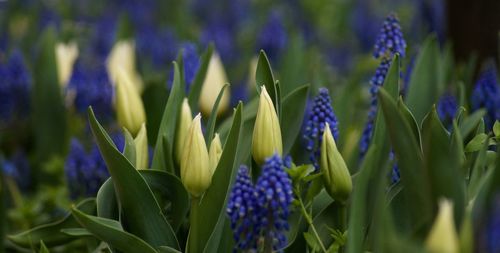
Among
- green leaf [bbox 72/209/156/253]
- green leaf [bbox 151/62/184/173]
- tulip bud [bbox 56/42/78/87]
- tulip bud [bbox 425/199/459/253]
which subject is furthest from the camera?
tulip bud [bbox 56/42/78/87]

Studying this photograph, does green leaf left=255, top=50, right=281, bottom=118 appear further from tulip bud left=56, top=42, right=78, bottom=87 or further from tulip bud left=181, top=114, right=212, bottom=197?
Result: tulip bud left=56, top=42, right=78, bottom=87

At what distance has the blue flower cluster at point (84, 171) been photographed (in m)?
1.93

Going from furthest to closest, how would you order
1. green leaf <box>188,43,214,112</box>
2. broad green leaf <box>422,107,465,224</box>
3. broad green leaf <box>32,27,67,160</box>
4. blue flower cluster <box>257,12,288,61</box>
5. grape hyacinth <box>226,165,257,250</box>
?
blue flower cluster <box>257,12,288,61</box>
broad green leaf <box>32,27,67,160</box>
green leaf <box>188,43,214,112</box>
grape hyacinth <box>226,165,257,250</box>
broad green leaf <box>422,107,465,224</box>

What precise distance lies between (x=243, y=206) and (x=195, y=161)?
0.16 meters

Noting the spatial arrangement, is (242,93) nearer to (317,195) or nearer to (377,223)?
(317,195)

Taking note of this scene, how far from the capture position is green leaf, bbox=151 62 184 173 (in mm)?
1527

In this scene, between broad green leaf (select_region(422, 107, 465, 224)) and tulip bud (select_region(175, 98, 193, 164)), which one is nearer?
broad green leaf (select_region(422, 107, 465, 224))

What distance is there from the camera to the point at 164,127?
1.53m

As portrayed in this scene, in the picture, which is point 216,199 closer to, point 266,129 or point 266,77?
point 266,129

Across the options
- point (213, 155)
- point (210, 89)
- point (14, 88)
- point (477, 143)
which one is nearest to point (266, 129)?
point (213, 155)

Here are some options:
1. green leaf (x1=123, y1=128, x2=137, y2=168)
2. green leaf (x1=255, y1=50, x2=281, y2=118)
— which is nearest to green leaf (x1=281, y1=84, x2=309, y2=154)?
green leaf (x1=255, y1=50, x2=281, y2=118)

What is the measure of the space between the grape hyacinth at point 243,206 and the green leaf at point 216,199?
116 millimetres

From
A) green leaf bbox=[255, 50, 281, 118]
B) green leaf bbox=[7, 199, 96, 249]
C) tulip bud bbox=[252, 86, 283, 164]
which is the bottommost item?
green leaf bbox=[7, 199, 96, 249]

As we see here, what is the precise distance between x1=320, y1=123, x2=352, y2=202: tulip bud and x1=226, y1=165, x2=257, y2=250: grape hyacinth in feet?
0.62
